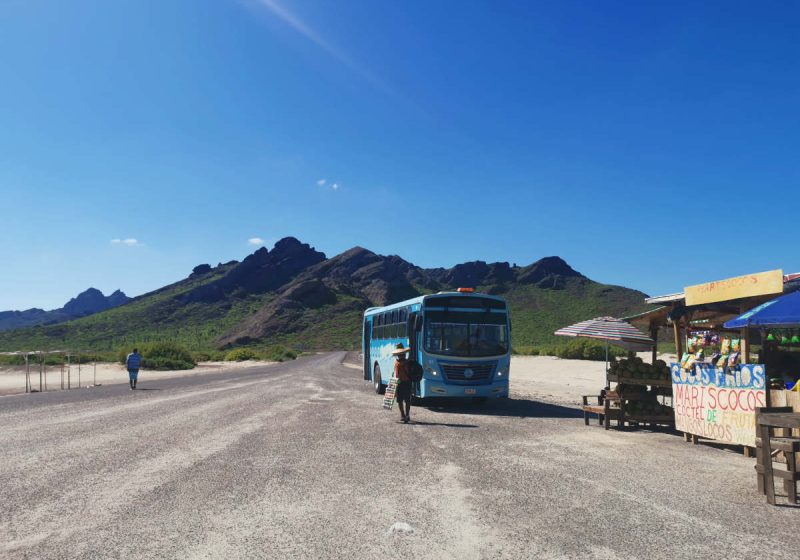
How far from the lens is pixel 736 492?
22.7 ft

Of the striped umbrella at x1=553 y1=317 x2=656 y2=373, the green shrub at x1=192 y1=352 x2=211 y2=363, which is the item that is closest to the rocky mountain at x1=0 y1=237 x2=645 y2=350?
the green shrub at x1=192 y1=352 x2=211 y2=363

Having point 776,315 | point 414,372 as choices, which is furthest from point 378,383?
point 776,315

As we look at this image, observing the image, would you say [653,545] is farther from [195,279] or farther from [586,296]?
[195,279]

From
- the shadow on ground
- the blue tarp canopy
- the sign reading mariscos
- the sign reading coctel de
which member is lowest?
the shadow on ground

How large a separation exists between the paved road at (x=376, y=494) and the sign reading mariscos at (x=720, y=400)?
433 mm

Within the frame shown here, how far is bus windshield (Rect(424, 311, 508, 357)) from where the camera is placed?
631 inches

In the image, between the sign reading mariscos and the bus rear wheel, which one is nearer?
the sign reading mariscos

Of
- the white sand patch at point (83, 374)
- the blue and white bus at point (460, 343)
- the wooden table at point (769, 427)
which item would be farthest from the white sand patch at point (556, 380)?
the white sand patch at point (83, 374)

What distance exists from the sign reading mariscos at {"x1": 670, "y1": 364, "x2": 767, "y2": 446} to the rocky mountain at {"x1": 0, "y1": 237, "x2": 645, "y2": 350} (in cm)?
7598

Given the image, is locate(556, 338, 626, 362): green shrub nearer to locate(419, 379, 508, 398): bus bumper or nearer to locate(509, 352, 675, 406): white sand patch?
locate(509, 352, 675, 406): white sand patch

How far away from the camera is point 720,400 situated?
9.58 m

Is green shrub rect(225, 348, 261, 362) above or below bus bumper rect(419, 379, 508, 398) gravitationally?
below

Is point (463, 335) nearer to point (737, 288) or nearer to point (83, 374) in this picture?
point (737, 288)

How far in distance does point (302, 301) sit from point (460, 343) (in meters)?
126
